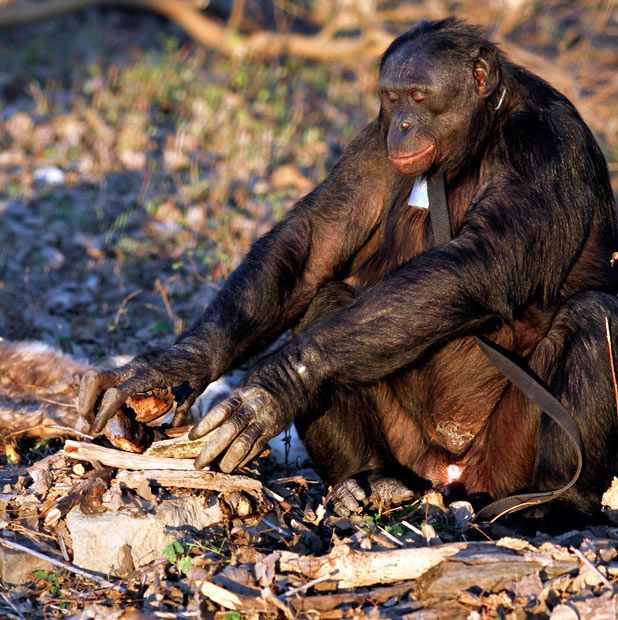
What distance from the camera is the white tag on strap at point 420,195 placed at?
435 centimetres

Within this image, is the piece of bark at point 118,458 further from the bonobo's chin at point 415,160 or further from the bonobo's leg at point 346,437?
the bonobo's chin at point 415,160

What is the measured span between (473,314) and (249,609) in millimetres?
1466

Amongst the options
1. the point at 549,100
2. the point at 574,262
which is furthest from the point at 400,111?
the point at 574,262

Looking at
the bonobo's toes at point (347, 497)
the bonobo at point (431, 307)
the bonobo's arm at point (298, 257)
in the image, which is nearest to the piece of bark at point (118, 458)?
the bonobo at point (431, 307)

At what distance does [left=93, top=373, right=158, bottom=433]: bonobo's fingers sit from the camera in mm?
3914

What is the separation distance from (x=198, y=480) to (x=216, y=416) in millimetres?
283

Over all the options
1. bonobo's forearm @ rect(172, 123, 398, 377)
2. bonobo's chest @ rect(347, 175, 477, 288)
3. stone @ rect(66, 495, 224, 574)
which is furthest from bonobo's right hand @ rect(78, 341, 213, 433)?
bonobo's chest @ rect(347, 175, 477, 288)

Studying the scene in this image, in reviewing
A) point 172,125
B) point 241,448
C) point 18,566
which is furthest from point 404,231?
point 172,125

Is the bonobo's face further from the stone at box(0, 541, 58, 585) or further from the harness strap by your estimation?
the stone at box(0, 541, 58, 585)

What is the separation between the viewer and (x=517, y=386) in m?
4.03

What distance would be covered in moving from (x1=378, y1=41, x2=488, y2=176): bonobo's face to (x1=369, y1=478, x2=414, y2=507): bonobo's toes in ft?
4.25

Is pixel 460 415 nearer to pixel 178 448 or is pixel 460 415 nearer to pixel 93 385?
pixel 178 448

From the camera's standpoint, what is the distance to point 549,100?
435 centimetres

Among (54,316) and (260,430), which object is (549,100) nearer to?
(260,430)
